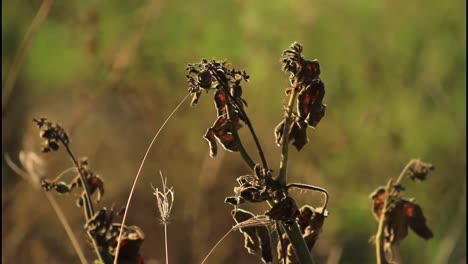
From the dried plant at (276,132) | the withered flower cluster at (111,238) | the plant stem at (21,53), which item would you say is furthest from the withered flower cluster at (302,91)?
the plant stem at (21,53)

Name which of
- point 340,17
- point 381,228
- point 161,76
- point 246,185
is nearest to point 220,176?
point 161,76

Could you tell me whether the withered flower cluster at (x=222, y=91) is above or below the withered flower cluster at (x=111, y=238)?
above

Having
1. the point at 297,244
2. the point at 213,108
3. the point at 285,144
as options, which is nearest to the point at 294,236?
the point at 297,244

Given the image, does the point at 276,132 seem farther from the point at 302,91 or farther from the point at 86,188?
the point at 86,188

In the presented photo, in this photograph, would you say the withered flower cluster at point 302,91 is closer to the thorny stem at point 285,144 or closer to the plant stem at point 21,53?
the thorny stem at point 285,144

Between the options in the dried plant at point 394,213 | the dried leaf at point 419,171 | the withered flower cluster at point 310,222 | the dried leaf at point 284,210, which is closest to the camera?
the dried leaf at point 284,210

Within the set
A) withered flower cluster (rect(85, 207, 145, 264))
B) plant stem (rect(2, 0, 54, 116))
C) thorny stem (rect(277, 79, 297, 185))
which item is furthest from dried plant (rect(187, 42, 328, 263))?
plant stem (rect(2, 0, 54, 116))

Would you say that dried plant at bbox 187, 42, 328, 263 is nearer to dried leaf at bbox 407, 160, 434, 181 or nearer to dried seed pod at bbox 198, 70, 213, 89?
dried seed pod at bbox 198, 70, 213, 89

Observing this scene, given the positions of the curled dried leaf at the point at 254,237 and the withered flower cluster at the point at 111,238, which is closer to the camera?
the curled dried leaf at the point at 254,237

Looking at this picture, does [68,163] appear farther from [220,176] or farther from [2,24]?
[2,24]
